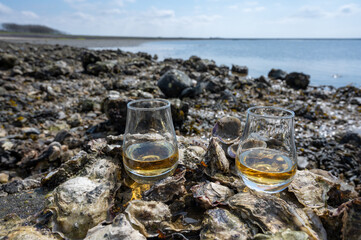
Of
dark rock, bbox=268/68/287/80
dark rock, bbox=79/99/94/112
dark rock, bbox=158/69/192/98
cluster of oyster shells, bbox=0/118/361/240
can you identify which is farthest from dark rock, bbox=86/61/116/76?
cluster of oyster shells, bbox=0/118/361/240

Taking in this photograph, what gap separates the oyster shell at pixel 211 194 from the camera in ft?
5.23

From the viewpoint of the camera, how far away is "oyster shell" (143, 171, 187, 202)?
163cm

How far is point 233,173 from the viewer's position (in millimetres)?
2113

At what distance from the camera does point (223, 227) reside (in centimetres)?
137

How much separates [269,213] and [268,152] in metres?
0.47

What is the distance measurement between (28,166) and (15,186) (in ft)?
7.63

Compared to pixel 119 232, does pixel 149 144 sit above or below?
above

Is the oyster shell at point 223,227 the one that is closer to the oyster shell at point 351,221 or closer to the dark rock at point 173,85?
the oyster shell at point 351,221

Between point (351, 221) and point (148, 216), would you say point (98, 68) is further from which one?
point (351, 221)

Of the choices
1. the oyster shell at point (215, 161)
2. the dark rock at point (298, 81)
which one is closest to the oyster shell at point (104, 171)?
the oyster shell at point (215, 161)

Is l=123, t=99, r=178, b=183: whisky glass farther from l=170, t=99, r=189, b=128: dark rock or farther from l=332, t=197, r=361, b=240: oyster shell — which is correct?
l=170, t=99, r=189, b=128: dark rock

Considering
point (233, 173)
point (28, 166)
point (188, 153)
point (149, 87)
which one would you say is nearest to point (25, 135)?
point (28, 166)

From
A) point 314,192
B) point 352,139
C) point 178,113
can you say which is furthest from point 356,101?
point 314,192

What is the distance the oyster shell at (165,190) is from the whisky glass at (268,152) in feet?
1.49
